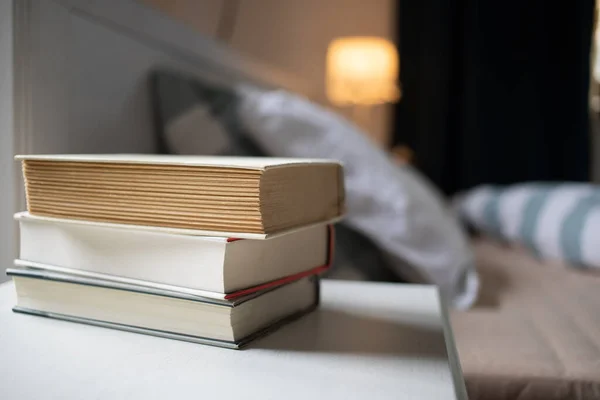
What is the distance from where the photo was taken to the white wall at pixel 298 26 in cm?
120

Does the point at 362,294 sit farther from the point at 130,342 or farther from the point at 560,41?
the point at 560,41

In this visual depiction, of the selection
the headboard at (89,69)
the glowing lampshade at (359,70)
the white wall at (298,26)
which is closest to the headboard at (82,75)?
the headboard at (89,69)

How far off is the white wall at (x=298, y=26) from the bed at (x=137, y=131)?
5.9 inches

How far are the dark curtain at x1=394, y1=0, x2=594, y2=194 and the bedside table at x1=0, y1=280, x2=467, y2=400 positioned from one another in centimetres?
235

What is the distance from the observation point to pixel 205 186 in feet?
1.30

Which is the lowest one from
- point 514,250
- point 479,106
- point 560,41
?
point 514,250

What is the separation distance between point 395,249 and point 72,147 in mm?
488

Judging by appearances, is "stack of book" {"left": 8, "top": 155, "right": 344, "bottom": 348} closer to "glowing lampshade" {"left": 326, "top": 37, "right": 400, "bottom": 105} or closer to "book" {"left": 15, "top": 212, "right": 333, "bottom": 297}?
"book" {"left": 15, "top": 212, "right": 333, "bottom": 297}

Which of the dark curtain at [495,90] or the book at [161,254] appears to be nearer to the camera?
the book at [161,254]

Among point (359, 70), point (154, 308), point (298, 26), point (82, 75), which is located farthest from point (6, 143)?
point (359, 70)

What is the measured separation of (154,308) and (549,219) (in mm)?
952

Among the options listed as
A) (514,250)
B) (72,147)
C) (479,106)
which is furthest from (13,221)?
(479,106)

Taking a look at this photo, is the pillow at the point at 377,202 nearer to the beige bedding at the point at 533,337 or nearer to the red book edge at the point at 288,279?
the beige bedding at the point at 533,337

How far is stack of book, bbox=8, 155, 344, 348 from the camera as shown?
1.30 ft
